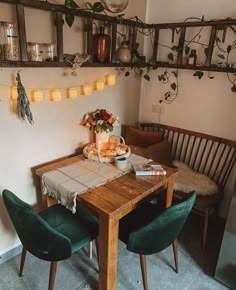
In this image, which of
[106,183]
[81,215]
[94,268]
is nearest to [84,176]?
[106,183]

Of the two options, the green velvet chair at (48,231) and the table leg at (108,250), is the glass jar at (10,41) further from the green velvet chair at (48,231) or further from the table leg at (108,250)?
the table leg at (108,250)

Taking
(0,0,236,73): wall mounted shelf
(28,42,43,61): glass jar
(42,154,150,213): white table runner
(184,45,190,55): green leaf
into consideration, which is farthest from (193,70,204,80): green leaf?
(28,42,43,61): glass jar

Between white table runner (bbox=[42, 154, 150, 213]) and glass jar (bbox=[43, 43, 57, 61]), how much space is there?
2.61 feet

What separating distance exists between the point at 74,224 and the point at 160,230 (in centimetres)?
60

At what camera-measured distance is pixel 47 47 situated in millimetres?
1726

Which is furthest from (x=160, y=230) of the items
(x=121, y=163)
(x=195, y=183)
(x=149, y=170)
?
(x=195, y=183)

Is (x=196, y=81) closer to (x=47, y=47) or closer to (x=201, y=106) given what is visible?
(x=201, y=106)

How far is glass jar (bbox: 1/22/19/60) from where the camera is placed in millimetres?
1496

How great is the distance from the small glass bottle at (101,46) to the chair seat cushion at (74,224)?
125cm

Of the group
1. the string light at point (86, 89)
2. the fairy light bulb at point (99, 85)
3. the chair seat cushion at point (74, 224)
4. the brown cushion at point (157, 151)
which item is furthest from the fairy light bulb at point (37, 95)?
the brown cushion at point (157, 151)

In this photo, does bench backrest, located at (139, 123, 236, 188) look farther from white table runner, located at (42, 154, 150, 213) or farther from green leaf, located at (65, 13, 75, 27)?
green leaf, located at (65, 13, 75, 27)

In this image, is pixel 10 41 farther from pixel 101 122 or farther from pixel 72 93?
pixel 101 122

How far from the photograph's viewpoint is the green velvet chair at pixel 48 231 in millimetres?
1345

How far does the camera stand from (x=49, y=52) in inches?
68.9
